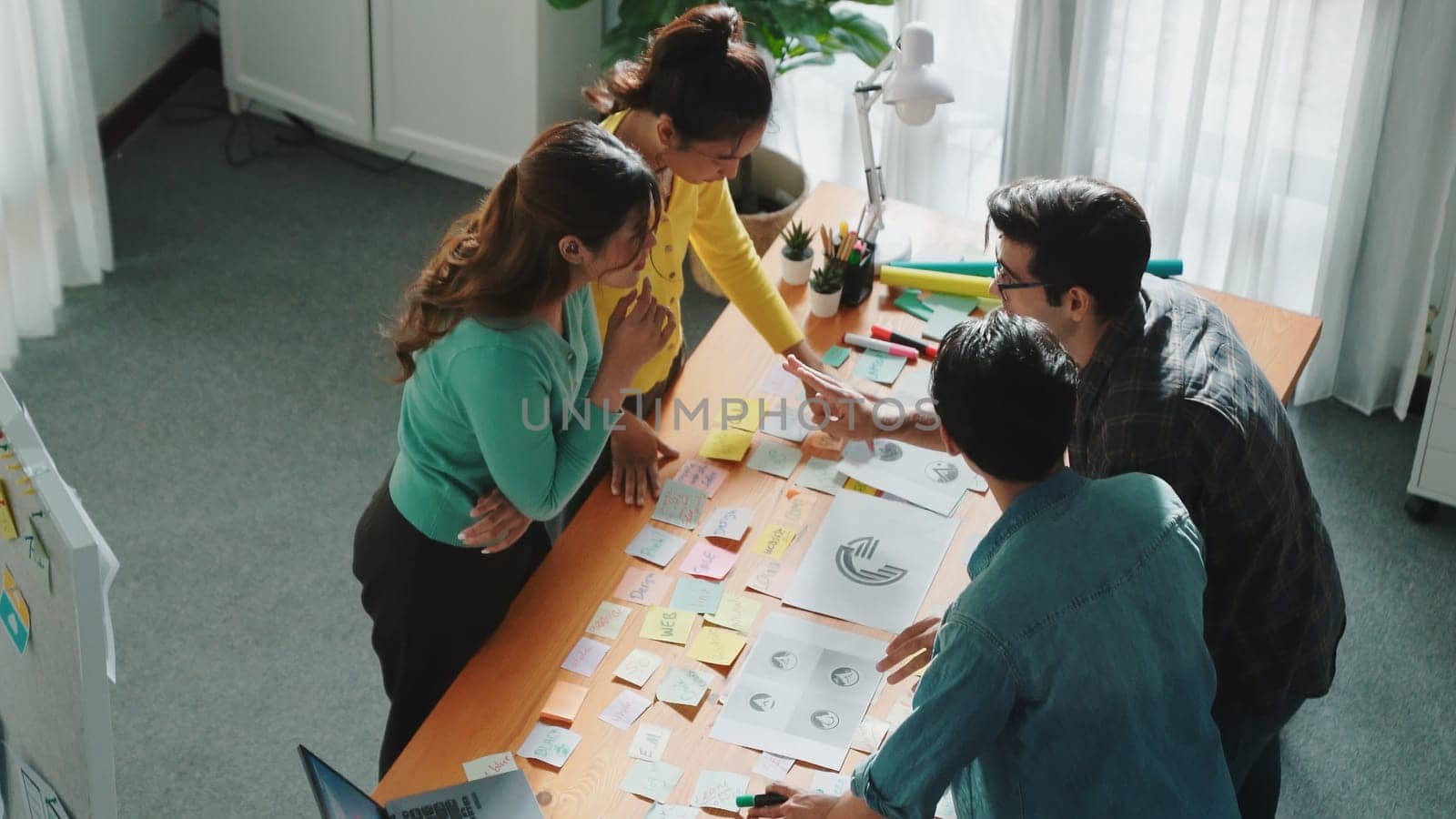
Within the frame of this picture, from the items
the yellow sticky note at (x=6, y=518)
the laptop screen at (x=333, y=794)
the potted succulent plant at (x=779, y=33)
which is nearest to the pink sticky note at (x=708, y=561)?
the laptop screen at (x=333, y=794)

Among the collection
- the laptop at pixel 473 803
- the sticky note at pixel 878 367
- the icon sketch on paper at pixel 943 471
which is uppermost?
the sticky note at pixel 878 367

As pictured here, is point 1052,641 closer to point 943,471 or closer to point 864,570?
point 864,570

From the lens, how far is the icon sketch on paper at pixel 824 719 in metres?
1.99

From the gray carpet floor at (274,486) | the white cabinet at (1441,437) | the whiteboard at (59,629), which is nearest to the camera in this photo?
the whiteboard at (59,629)

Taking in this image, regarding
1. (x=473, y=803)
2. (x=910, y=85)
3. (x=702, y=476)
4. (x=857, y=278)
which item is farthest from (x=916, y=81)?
(x=473, y=803)

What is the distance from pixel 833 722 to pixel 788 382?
2.50ft

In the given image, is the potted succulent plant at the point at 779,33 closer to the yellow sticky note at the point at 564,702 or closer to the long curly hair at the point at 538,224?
the long curly hair at the point at 538,224

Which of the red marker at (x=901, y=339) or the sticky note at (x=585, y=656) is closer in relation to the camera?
the sticky note at (x=585, y=656)

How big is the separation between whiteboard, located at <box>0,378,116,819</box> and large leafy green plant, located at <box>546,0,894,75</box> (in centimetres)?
242

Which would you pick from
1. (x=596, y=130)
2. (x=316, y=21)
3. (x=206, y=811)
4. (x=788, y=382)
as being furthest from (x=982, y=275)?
(x=316, y=21)

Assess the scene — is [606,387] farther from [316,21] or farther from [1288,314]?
[316,21]

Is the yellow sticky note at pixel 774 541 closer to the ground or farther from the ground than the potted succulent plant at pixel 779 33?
closer to the ground

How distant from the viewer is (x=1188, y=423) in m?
1.89

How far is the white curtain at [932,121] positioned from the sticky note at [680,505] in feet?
5.55
